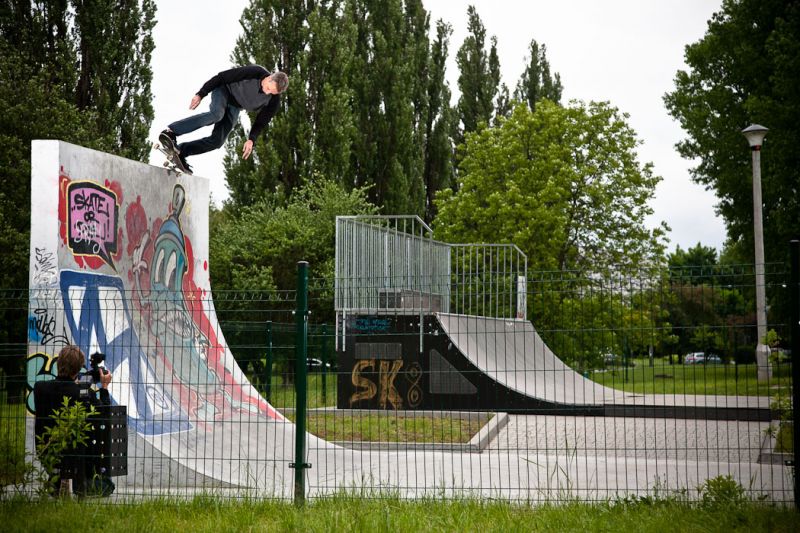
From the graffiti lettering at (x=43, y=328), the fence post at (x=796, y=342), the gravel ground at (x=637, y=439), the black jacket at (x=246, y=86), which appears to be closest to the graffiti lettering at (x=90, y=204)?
the graffiti lettering at (x=43, y=328)

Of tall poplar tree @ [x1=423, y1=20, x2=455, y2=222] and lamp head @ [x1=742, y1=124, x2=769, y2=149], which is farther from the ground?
tall poplar tree @ [x1=423, y1=20, x2=455, y2=222]

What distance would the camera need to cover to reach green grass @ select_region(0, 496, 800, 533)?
243 inches

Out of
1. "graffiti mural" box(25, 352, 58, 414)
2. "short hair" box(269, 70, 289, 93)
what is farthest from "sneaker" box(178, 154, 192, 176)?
Answer: "graffiti mural" box(25, 352, 58, 414)

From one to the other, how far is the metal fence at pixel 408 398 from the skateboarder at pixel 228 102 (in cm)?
205

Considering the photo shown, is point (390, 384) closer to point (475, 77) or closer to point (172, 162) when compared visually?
point (172, 162)

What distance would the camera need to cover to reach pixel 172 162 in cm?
1156

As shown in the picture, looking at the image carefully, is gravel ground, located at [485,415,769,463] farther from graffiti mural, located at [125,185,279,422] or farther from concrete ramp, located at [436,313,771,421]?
graffiti mural, located at [125,185,279,422]

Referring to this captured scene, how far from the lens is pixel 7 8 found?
27.9 m

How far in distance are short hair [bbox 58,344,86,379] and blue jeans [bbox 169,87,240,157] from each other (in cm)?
454

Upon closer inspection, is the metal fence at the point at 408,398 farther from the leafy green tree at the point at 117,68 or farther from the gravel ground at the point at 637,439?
the leafy green tree at the point at 117,68

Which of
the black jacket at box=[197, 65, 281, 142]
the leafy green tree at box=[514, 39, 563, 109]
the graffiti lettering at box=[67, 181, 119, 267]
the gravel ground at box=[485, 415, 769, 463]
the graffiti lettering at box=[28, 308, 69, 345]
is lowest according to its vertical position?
the gravel ground at box=[485, 415, 769, 463]

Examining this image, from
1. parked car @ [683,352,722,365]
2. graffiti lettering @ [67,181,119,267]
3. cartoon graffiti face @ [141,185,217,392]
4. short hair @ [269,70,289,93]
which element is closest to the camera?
parked car @ [683,352,722,365]

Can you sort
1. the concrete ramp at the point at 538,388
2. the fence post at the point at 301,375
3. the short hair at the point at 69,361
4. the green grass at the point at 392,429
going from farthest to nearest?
1. the concrete ramp at the point at 538,388
2. the green grass at the point at 392,429
3. the short hair at the point at 69,361
4. the fence post at the point at 301,375

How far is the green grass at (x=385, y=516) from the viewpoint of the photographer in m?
6.18
